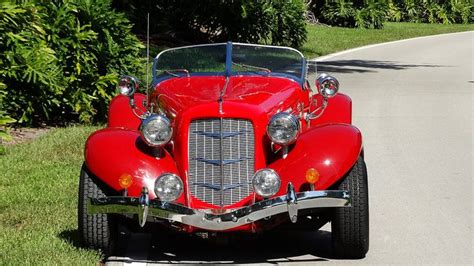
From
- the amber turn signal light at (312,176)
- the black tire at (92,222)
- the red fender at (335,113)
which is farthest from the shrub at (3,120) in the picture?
the amber turn signal light at (312,176)

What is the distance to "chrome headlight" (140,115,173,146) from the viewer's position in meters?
7.32

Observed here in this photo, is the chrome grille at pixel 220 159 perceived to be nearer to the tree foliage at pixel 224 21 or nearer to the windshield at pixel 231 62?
the windshield at pixel 231 62

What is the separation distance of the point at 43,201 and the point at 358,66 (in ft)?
53.9

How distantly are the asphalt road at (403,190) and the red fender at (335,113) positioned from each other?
881 millimetres

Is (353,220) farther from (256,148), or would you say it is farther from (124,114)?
(124,114)

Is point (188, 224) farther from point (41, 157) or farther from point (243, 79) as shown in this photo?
point (41, 157)

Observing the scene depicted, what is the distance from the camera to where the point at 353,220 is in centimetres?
721

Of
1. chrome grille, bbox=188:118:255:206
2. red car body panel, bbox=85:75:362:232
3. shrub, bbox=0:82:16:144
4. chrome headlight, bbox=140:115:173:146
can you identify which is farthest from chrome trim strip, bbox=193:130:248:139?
shrub, bbox=0:82:16:144

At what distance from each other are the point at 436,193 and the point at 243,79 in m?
2.62

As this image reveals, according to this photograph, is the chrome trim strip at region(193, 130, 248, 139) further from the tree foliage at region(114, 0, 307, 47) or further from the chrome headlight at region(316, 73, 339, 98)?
the tree foliage at region(114, 0, 307, 47)

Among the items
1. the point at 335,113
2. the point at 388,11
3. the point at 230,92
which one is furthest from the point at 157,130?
the point at 388,11

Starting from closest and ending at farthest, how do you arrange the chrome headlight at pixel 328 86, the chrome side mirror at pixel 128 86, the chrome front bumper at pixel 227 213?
the chrome front bumper at pixel 227 213 < the chrome headlight at pixel 328 86 < the chrome side mirror at pixel 128 86

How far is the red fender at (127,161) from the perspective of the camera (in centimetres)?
725

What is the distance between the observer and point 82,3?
13328 millimetres
